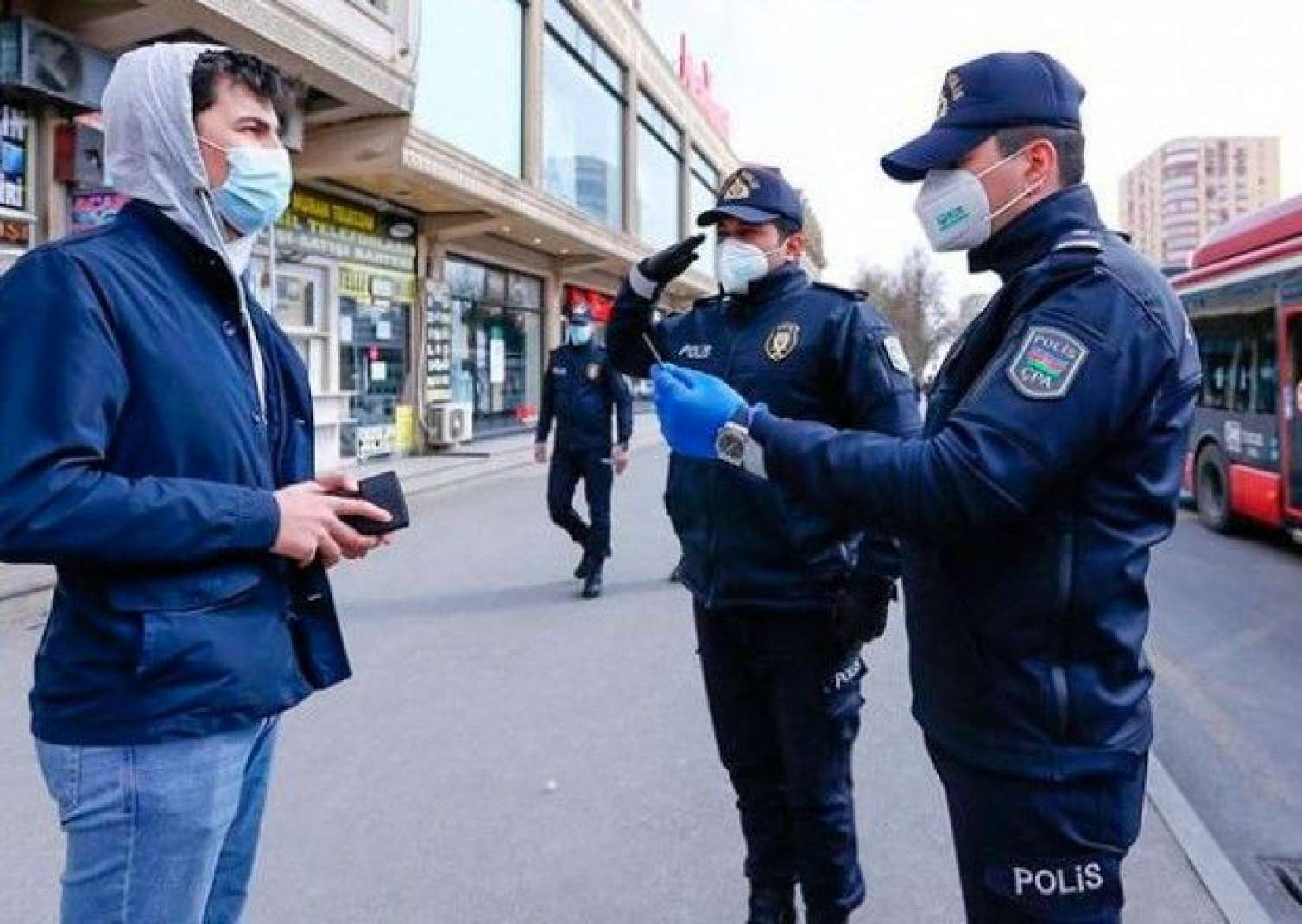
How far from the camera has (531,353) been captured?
21922 mm

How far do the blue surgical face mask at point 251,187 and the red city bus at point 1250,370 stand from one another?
881 centimetres

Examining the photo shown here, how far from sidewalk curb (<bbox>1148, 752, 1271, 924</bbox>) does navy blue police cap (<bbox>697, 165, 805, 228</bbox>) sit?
2168 millimetres

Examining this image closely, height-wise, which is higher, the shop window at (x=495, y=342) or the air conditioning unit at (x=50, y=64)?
the air conditioning unit at (x=50, y=64)

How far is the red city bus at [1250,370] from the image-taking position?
8539mm

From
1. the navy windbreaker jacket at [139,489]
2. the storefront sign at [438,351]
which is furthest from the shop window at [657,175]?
the navy windbreaker jacket at [139,489]

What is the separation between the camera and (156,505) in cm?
144

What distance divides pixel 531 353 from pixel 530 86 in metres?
6.13

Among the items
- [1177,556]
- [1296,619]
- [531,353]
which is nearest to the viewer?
[1296,619]

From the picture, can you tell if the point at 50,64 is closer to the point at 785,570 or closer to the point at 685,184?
the point at 785,570

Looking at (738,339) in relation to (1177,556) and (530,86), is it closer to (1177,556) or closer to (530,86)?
(1177,556)

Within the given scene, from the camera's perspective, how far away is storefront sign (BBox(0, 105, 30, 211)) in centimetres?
813

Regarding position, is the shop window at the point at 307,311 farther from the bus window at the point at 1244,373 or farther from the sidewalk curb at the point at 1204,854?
the sidewalk curb at the point at 1204,854

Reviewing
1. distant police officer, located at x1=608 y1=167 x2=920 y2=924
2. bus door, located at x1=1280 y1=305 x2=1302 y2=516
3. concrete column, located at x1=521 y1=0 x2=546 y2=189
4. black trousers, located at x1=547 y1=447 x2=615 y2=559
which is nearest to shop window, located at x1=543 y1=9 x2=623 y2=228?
concrete column, located at x1=521 y1=0 x2=546 y2=189

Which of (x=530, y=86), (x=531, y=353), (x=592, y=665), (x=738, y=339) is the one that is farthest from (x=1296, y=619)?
(x=531, y=353)
